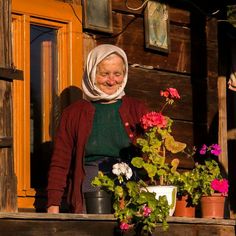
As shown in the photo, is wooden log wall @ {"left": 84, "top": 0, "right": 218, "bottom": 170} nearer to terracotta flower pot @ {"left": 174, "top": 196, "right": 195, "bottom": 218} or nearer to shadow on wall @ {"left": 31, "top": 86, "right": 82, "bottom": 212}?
shadow on wall @ {"left": 31, "top": 86, "right": 82, "bottom": 212}

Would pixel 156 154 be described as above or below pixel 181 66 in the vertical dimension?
below

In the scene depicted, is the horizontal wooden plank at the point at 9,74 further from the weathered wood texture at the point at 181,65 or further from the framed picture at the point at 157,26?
the framed picture at the point at 157,26

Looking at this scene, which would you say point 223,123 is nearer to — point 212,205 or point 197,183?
point 212,205

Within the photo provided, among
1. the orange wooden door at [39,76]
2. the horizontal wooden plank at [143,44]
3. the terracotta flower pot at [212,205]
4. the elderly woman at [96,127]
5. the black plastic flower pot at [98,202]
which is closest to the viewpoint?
the black plastic flower pot at [98,202]

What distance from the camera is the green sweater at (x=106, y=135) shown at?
7.99 meters

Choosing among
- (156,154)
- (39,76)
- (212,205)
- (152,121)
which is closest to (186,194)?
(212,205)

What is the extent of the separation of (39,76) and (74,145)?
99 centimetres

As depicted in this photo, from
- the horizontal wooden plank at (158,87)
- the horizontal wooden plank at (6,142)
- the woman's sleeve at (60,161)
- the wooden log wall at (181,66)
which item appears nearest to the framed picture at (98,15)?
the wooden log wall at (181,66)

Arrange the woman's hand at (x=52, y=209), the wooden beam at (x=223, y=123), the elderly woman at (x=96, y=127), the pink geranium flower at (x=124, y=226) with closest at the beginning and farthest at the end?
the pink geranium flower at (x=124, y=226) < the woman's hand at (x=52, y=209) < the elderly woman at (x=96, y=127) < the wooden beam at (x=223, y=123)

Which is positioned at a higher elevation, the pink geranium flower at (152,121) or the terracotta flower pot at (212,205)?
the pink geranium flower at (152,121)

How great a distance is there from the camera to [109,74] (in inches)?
318

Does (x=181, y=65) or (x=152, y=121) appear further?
(x=181, y=65)

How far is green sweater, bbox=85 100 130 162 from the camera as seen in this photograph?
799cm

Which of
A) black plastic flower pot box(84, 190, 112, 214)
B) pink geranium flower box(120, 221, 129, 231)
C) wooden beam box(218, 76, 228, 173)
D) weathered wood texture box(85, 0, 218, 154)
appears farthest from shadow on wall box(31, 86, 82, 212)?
wooden beam box(218, 76, 228, 173)
